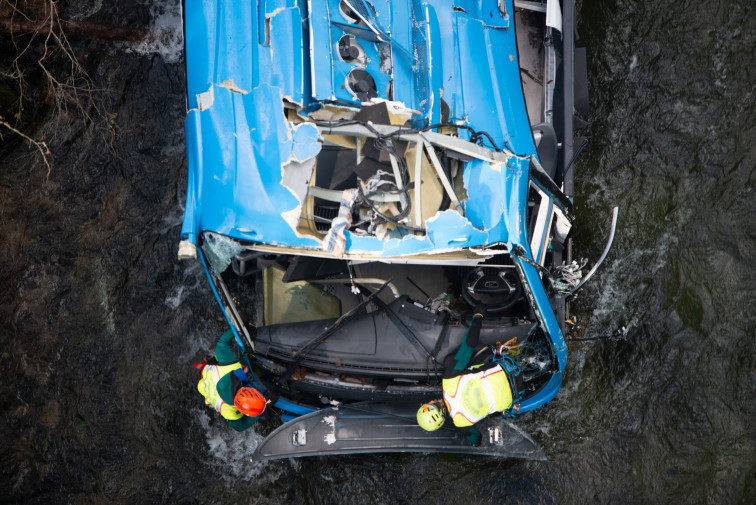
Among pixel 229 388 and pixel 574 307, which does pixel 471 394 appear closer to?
pixel 229 388

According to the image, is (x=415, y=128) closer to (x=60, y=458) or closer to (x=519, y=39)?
(x=519, y=39)

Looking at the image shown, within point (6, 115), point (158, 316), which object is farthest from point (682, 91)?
point (6, 115)

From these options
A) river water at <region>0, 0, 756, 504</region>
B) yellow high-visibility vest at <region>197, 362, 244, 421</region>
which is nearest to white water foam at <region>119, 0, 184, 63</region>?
river water at <region>0, 0, 756, 504</region>

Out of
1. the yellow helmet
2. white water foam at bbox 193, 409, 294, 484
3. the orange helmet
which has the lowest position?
white water foam at bbox 193, 409, 294, 484

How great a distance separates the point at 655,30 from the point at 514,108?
2301 millimetres

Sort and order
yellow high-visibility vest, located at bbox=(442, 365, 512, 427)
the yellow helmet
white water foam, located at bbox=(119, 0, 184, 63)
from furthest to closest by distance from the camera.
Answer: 1. white water foam, located at bbox=(119, 0, 184, 63)
2. the yellow helmet
3. yellow high-visibility vest, located at bbox=(442, 365, 512, 427)

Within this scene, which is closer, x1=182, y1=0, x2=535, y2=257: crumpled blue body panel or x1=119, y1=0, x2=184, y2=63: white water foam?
x1=182, y1=0, x2=535, y2=257: crumpled blue body panel

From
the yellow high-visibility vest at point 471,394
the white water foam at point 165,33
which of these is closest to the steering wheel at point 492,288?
the yellow high-visibility vest at point 471,394

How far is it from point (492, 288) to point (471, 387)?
82cm

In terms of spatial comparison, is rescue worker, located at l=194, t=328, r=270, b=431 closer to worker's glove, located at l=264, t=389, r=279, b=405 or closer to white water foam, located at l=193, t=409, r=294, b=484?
worker's glove, located at l=264, t=389, r=279, b=405

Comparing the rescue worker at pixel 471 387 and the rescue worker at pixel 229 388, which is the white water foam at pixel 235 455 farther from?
the rescue worker at pixel 471 387

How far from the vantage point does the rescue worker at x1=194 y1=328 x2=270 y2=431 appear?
14.1 feet

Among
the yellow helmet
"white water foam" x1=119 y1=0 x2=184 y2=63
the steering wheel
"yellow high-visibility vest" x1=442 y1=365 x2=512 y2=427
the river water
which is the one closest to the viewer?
"yellow high-visibility vest" x1=442 y1=365 x2=512 y2=427

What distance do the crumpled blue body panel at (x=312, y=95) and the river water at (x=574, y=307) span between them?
5.92 ft
